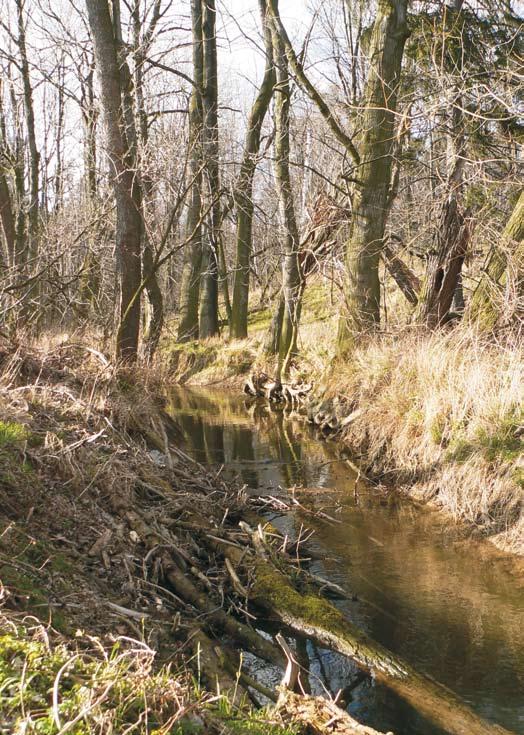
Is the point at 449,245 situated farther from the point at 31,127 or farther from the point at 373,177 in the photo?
the point at 31,127

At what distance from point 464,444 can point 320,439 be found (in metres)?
4.43

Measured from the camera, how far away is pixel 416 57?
1363cm

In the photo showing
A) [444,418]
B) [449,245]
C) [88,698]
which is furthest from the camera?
[449,245]

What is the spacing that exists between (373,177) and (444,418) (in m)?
5.55

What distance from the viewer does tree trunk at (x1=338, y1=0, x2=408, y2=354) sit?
12.1m

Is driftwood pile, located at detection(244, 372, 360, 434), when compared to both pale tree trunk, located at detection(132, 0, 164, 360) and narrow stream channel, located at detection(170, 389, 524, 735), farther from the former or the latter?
pale tree trunk, located at detection(132, 0, 164, 360)

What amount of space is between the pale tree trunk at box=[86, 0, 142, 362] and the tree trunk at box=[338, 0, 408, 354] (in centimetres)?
398

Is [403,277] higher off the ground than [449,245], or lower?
lower

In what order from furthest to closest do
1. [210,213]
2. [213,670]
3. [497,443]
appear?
[210,213]
[497,443]
[213,670]

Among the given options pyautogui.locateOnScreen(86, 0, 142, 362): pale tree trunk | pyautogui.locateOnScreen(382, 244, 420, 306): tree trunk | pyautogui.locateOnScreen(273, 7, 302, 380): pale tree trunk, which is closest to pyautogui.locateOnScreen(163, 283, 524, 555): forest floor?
pyautogui.locateOnScreen(382, 244, 420, 306): tree trunk

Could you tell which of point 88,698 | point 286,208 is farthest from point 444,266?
point 88,698

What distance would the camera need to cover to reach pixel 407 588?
20.4 ft

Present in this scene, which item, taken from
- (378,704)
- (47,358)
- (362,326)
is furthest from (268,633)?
(362,326)

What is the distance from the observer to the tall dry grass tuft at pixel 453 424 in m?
7.43
